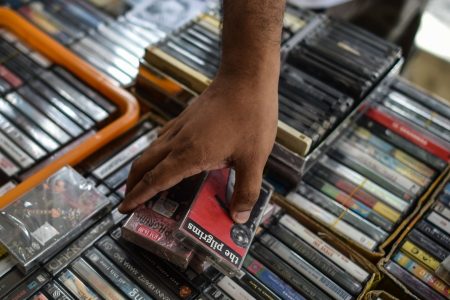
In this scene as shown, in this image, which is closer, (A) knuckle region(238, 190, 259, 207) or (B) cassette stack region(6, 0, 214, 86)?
(A) knuckle region(238, 190, 259, 207)

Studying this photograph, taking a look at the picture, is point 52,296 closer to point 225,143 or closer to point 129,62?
point 225,143

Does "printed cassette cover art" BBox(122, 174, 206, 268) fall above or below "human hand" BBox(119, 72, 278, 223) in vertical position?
below

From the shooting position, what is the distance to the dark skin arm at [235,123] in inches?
55.6

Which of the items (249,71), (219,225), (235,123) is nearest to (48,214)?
(219,225)

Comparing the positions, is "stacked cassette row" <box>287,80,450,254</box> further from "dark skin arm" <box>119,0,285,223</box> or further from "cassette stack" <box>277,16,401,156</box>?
"dark skin arm" <box>119,0,285,223</box>

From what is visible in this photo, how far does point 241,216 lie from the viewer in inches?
57.8

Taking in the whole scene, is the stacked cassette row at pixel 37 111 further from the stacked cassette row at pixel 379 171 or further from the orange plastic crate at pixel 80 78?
the stacked cassette row at pixel 379 171

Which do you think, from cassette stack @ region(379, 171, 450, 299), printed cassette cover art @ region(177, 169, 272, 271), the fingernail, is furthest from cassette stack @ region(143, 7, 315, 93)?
cassette stack @ region(379, 171, 450, 299)

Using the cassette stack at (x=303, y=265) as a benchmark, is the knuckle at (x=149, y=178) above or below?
above

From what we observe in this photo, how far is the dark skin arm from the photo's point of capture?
4.63 ft

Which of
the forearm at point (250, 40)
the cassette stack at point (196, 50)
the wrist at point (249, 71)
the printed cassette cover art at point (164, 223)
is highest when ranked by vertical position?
the forearm at point (250, 40)

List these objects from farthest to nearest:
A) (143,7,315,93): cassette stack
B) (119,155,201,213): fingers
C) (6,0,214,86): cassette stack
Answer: (6,0,214,86): cassette stack < (143,7,315,93): cassette stack < (119,155,201,213): fingers

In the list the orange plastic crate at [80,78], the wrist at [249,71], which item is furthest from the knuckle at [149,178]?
the orange plastic crate at [80,78]

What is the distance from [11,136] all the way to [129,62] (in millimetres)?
594
